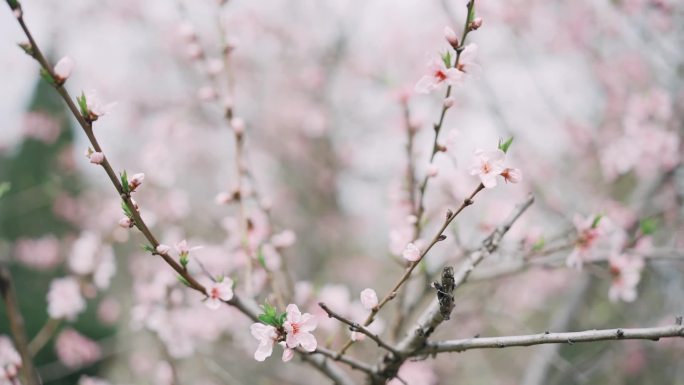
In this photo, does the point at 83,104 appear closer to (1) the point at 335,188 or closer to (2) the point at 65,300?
(2) the point at 65,300

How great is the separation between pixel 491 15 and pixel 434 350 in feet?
17.5

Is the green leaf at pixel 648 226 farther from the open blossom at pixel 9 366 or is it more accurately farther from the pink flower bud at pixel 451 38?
the open blossom at pixel 9 366

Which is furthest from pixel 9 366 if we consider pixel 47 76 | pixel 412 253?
pixel 412 253

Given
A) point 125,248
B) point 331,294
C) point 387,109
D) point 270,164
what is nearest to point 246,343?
point 331,294

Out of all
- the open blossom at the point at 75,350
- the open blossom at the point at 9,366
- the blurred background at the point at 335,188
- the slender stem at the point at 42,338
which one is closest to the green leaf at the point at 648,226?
the blurred background at the point at 335,188

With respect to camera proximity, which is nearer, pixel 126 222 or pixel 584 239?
pixel 126 222

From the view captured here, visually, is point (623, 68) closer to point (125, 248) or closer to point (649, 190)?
point (649, 190)

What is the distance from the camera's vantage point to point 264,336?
3.85 ft

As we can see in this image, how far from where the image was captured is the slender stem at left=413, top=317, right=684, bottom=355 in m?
1.06

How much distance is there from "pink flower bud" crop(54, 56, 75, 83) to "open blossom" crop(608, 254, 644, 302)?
6.30ft

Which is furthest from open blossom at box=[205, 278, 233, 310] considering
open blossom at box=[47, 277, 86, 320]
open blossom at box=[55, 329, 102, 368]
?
open blossom at box=[55, 329, 102, 368]

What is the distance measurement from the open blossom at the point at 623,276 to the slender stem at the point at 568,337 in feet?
2.75

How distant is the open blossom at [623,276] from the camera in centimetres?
185

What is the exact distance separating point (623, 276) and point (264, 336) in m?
1.46
